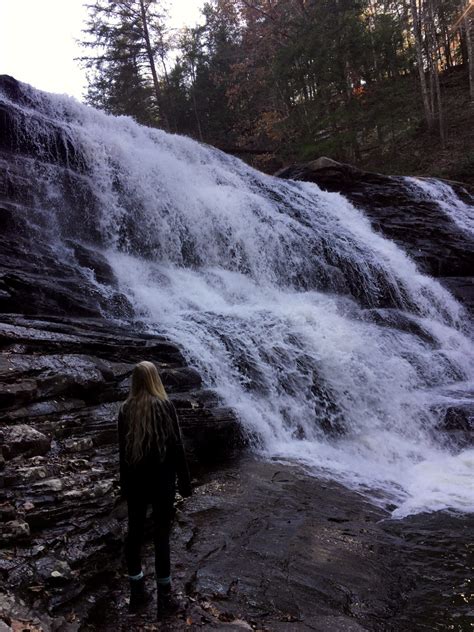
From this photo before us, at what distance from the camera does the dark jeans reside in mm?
3488

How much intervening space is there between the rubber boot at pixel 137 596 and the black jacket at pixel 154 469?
58cm

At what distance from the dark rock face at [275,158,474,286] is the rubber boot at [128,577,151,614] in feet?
46.7

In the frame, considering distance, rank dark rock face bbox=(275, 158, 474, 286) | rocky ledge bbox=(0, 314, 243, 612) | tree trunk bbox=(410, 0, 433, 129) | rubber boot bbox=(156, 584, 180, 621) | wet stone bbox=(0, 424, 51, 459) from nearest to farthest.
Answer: rubber boot bbox=(156, 584, 180, 621) < rocky ledge bbox=(0, 314, 243, 612) < wet stone bbox=(0, 424, 51, 459) < dark rock face bbox=(275, 158, 474, 286) < tree trunk bbox=(410, 0, 433, 129)

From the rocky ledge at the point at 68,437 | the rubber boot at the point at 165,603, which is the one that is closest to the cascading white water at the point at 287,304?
the rocky ledge at the point at 68,437

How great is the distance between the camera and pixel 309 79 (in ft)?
80.3

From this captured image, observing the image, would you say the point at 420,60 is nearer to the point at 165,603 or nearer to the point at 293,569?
the point at 293,569

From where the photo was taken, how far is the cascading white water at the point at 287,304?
7.77 m

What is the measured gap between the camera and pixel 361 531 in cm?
514

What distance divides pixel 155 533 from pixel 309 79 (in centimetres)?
2516

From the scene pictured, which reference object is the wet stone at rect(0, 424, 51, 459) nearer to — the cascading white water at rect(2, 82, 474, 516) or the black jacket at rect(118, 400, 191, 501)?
the black jacket at rect(118, 400, 191, 501)

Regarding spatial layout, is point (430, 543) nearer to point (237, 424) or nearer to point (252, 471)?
point (252, 471)

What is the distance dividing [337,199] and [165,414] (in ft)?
55.0

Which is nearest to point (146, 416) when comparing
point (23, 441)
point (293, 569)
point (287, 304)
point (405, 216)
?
point (23, 441)

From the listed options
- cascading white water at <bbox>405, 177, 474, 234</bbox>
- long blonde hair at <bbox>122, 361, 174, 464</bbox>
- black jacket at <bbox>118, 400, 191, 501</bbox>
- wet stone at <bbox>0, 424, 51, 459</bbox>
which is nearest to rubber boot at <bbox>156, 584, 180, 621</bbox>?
black jacket at <bbox>118, 400, 191, 501</bbox>
